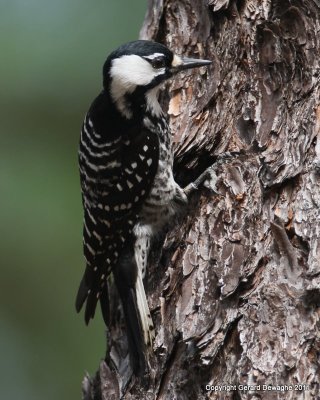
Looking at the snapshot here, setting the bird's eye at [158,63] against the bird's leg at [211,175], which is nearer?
the bird's leg at [211,175]

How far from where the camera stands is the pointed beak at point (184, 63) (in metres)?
4.36

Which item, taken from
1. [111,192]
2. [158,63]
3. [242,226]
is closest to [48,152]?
[111,192]

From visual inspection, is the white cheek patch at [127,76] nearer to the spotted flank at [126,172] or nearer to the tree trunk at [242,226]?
the spotted flank at [126,172]

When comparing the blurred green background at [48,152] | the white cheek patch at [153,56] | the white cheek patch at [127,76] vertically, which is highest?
the white cheek patch at [153,56]

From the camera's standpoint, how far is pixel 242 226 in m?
3.88

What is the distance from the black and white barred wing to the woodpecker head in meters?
0.22

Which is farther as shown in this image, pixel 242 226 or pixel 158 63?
pixel 158 63

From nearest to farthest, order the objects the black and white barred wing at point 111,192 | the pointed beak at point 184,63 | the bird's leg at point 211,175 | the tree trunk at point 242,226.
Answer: the tree trunk at point 242,226 < the bird's leg at point 211,175 < the pointed beak at point 184,63 < the black and white barred wing at point 111,192

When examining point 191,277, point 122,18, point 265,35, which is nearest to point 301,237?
point 191,277

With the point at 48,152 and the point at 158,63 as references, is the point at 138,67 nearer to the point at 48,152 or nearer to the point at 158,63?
the point at 158,63

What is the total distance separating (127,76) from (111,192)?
599 mm

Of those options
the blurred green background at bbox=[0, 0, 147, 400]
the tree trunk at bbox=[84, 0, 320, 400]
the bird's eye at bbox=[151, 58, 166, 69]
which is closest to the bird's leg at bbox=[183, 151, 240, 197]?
the tree trunk at bbox=[84, 0, 320, 400]

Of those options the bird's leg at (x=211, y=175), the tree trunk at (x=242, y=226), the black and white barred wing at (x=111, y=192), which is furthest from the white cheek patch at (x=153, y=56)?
the bird's leg at (x=211, y=175)

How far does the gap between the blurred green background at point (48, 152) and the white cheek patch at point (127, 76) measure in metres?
1.73
